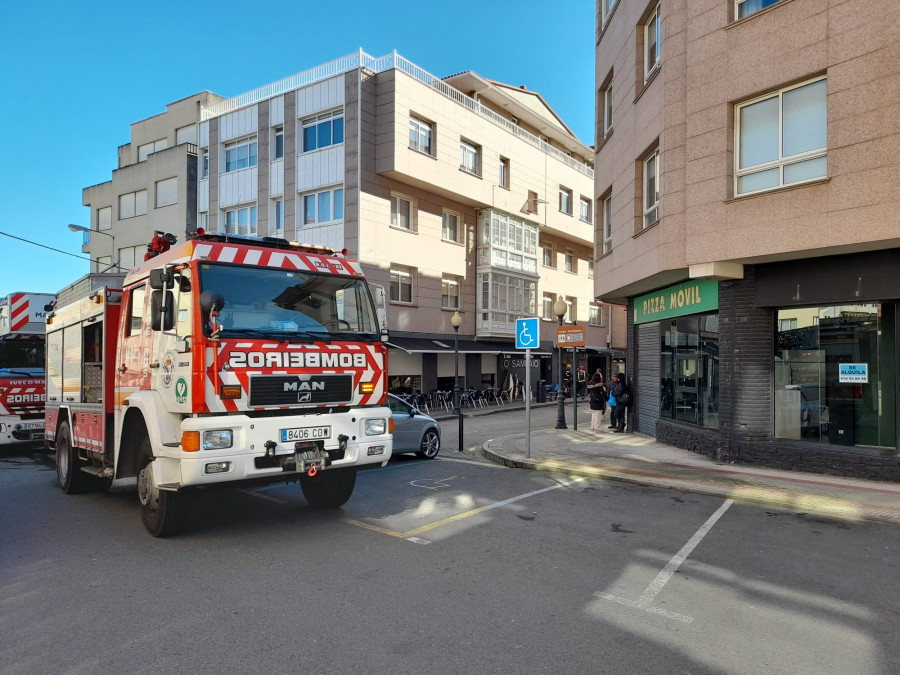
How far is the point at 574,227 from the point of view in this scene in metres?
36.4

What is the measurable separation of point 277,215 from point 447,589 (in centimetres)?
2432

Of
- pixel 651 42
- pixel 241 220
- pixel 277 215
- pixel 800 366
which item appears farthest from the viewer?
pixel 241 220

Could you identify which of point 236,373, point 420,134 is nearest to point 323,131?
point 420,134

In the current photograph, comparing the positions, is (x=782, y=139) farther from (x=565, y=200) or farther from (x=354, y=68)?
(x=565, y=200)

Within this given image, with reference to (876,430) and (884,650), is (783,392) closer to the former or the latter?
(876,430)

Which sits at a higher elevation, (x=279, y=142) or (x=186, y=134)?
(x=186, y=134)

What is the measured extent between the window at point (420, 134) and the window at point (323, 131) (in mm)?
2874

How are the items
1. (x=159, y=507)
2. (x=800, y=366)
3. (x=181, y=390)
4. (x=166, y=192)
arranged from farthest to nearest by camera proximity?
1. (x=166, y=192)
2. (x=800, y=366)
3. (x=159, y=507)
4. (x=181, y=390)

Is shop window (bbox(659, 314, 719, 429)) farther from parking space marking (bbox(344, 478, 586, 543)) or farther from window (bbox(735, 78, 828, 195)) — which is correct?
parking space marking (bbox(344, 478, 586, 543))

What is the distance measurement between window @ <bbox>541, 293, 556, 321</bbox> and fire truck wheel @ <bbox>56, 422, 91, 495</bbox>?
1129 inches

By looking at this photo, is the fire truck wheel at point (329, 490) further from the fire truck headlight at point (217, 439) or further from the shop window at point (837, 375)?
the shop window at point (837, 375)

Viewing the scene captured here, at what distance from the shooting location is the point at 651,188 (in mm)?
14195

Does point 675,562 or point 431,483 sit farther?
point 431,483

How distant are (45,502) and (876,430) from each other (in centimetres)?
1272
